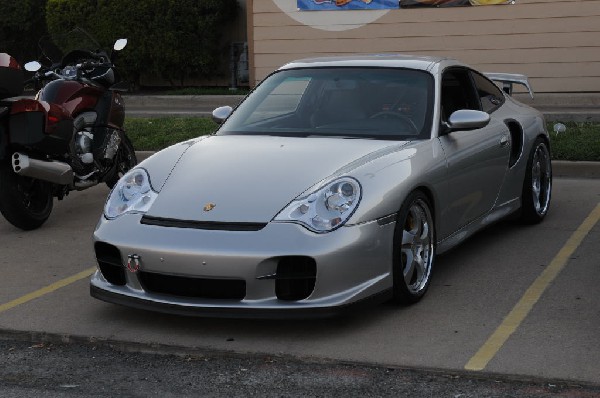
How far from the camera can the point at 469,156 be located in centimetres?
723

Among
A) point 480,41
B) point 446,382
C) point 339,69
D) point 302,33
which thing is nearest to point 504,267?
point 339,69

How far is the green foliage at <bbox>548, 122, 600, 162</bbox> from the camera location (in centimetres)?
1120

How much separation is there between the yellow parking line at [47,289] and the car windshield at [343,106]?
4.28ft

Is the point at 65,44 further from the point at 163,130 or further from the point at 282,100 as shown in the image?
the point at 282,100

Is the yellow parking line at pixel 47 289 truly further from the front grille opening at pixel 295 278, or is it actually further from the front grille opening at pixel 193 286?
the front grille opening at pixel 295 278

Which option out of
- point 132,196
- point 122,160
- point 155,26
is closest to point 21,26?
point 155,26

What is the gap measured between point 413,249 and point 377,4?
456 inches

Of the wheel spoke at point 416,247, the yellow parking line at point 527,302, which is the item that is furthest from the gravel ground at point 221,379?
the wheel spoke at point 416,247

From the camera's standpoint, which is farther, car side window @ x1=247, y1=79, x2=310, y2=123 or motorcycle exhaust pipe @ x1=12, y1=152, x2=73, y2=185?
motorcycle exhaust pipe @ x1=12, y1=152, x2=73, y2=185

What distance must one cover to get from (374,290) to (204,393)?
124 centimetres

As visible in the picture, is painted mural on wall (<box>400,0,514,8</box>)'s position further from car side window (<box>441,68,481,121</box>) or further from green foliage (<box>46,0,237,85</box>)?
car side window (<box>441,68,481,121</box>)

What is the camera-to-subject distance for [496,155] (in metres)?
7.72

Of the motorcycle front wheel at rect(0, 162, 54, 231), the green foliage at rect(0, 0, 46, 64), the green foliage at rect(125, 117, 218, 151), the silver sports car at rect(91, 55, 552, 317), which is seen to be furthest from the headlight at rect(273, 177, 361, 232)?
the green foliage at rect(0, 0, 46, 64)

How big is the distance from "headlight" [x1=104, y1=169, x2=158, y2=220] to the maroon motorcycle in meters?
2.30
